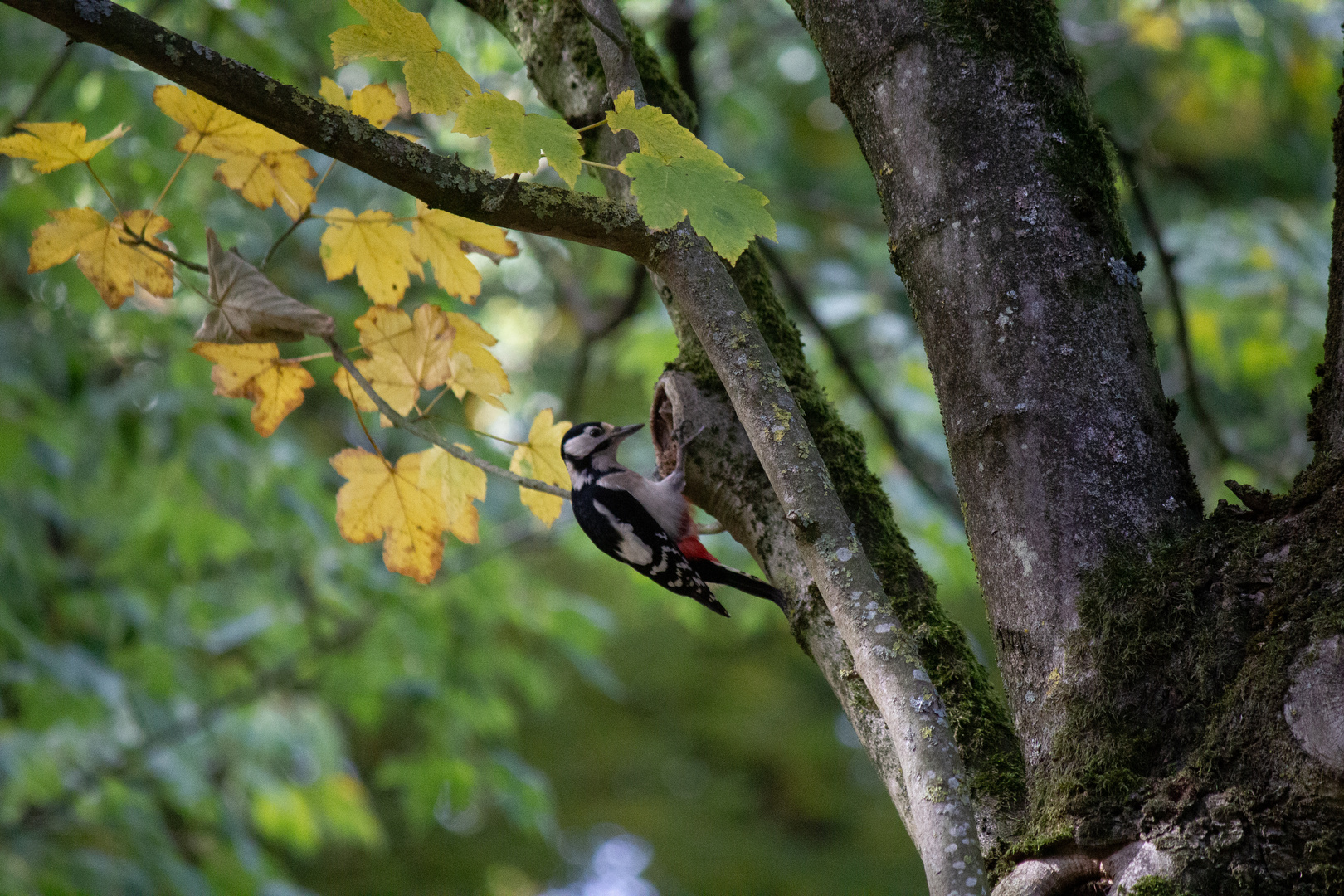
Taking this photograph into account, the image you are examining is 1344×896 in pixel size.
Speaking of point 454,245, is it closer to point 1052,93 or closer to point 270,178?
point 270,178

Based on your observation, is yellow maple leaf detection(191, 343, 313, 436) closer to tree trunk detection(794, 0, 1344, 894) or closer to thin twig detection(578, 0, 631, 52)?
thin twig detection(578, 0, 631, 52)

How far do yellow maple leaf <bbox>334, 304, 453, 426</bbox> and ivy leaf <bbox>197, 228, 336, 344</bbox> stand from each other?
0.19 metres

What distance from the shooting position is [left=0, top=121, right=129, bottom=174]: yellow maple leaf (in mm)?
1535

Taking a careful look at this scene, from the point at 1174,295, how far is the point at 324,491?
398 centimetres

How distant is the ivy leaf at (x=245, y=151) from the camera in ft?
5.35

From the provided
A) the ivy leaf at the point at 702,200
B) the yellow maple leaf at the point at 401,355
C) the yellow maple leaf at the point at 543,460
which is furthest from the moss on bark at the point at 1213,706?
the yellow maple leaf at the point at 401,355

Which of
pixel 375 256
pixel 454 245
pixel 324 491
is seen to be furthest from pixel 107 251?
pixel 324 491

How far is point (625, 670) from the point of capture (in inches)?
350

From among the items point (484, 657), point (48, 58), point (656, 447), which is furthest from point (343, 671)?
point (656, 447)

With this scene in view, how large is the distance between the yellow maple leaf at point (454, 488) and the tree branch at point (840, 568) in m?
0.56

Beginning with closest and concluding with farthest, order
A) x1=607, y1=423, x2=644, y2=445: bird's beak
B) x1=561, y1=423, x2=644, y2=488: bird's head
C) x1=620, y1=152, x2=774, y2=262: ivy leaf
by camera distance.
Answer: x1=620, y1=152, x2=774, y2=262: ivy leaf < x1=607, y1=423, x2=644, y2=445: bird's beak < x1=561, y1=423, x2=644, y2=488: bird's head

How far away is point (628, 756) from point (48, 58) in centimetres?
640

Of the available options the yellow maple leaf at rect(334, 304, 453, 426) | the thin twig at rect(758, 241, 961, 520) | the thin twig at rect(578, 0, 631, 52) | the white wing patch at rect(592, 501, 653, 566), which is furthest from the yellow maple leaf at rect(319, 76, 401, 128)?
the white wing patch at rect(592, 501, 653, 566)

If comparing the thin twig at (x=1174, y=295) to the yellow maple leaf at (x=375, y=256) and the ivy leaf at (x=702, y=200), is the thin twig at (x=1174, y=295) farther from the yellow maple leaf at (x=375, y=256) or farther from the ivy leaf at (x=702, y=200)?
the yellow maple leaf at (x=375, y=256)
